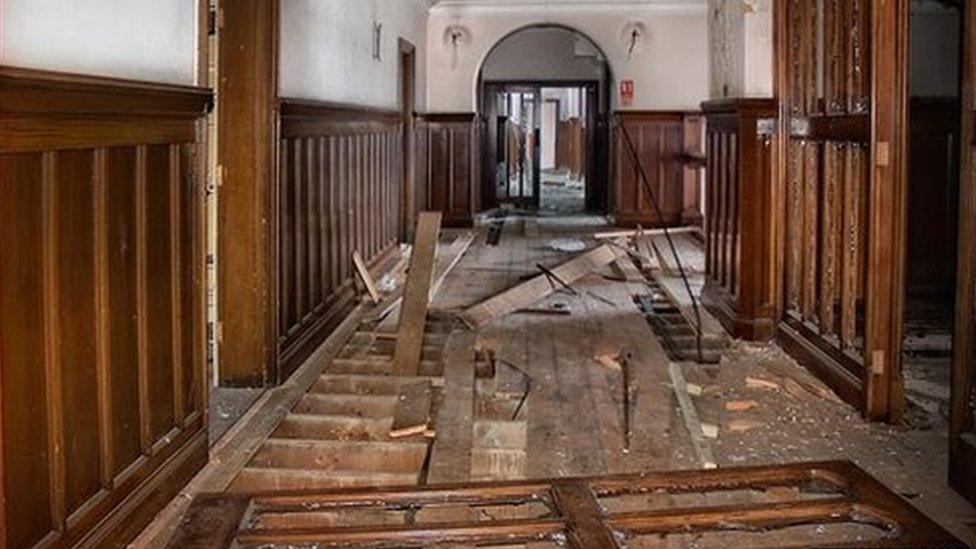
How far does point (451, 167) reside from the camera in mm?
12633

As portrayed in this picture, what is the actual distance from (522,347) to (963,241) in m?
2.82

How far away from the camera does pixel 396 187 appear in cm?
954

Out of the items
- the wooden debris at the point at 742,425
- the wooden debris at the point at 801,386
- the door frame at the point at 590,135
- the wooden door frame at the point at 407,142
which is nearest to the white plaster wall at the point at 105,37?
the wooden debris at the point at 742,425

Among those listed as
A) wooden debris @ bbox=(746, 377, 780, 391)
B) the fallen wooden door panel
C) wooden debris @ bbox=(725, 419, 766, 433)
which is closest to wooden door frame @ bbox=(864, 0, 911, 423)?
wooden debris @ bbox=(725, 419, 766, 433)

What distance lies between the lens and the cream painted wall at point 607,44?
12562 millimetres

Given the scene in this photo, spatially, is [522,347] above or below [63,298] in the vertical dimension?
below

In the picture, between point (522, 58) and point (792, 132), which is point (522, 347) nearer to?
point (792, 132)

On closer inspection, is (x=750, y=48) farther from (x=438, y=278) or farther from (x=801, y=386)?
(x=438, y=278)

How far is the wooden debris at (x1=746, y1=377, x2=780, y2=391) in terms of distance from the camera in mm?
4891

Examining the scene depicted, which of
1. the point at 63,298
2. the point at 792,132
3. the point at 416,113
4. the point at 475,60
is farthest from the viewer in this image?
the point at 475,60

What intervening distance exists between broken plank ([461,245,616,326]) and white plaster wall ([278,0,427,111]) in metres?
1.55

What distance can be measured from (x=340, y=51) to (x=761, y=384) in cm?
331

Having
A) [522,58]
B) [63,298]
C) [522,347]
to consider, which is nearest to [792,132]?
[522,347]

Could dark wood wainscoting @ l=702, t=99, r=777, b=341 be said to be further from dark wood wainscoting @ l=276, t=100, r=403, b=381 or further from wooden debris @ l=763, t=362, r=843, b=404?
dark wood wainscoting @ l=276, t=100, r=403, b=381
